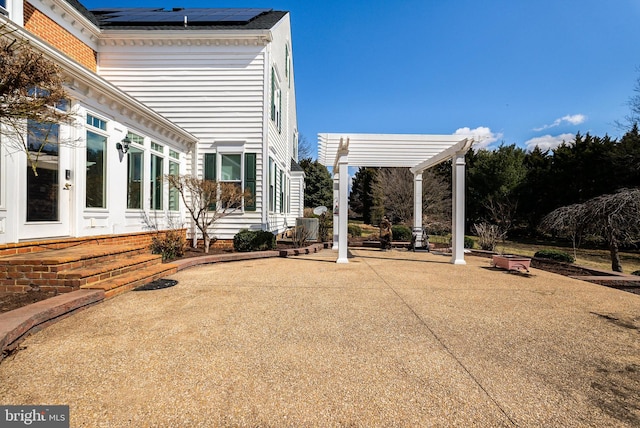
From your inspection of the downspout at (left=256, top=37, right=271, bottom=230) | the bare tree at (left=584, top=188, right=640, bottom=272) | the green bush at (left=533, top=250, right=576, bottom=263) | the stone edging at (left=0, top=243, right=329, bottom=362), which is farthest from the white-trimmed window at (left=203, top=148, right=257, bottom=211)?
the bare tree at (left=584, top=188, right=640, bottom=272)

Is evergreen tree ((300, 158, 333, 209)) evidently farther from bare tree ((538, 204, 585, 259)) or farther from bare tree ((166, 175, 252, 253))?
bare tree ((538, 204, 585, 259))

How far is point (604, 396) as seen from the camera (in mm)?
2299

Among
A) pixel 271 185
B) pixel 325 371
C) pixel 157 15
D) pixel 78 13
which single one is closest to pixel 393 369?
pixel 325 371

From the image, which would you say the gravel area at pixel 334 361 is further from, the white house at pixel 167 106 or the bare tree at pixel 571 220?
the bare tree at pixel 571 220

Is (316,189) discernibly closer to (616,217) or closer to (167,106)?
(167,106)

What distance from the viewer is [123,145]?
7.20 metres

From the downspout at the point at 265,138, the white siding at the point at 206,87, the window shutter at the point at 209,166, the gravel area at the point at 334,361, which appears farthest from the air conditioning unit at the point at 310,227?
the gravel area at the point at 334,361

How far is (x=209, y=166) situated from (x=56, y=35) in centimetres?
517

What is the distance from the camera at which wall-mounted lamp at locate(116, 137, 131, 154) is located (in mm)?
7109

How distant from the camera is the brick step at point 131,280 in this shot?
450cm

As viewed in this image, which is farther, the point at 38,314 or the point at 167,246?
the point at 167,246

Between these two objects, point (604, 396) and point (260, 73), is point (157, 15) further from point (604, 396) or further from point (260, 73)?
point (604, 396)

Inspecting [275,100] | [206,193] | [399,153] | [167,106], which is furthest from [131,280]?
[275,100]

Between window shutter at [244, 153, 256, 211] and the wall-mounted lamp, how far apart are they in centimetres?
355
